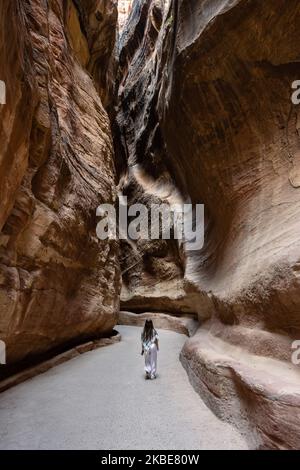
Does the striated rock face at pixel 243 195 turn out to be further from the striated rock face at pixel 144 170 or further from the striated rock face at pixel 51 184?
the striated rock face at pixel 144 170

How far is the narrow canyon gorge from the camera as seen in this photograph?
12.9ft

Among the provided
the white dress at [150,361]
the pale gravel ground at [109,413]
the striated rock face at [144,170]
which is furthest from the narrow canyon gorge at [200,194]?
the striated rock face at [144,170]

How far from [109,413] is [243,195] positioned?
4709mm

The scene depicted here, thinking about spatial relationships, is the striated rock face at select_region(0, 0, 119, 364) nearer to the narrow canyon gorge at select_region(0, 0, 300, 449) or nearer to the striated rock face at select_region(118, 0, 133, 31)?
the narrow canyon gorge at select_region(0, 0, 300, 449)

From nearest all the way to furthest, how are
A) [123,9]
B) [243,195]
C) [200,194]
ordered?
[243,195] → [200,194] → [123,9]

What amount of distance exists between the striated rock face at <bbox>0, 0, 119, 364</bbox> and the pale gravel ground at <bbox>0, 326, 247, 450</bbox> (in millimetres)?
1071

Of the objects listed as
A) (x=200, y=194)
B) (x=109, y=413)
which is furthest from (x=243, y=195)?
(x=109, y=413)

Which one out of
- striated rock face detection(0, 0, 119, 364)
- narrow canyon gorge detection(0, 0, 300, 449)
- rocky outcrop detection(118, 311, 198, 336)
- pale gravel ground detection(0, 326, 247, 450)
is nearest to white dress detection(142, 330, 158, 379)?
pale gravel ground detection(0, 326, 247, 450)

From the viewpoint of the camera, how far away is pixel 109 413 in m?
4.33

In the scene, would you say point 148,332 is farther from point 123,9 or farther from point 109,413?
point 123,9

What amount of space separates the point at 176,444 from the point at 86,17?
13.3m

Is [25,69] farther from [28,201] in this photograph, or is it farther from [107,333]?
[107,333]

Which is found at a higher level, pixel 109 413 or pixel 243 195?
pixel 243 195

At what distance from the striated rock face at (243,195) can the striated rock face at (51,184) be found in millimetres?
2877
